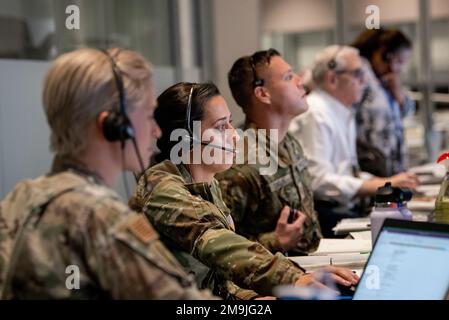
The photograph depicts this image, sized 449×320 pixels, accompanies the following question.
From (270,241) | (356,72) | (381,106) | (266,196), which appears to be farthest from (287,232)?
(381,106)

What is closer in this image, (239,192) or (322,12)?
(239,192)

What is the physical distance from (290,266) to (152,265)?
65 centimetres

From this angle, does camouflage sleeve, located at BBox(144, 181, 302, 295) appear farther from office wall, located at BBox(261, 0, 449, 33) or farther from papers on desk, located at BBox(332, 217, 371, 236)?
office wall, located at BBox(261, 0, 449, 33)

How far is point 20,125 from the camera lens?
2.98m

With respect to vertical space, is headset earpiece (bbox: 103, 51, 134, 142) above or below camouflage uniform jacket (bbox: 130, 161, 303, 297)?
above

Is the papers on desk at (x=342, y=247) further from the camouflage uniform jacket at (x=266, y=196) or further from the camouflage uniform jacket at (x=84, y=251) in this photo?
the camouflage uniform jacket at (x=84, y=251)

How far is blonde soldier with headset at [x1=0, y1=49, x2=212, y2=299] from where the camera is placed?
1.19 metres

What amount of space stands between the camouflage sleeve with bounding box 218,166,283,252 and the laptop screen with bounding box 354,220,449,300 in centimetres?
94

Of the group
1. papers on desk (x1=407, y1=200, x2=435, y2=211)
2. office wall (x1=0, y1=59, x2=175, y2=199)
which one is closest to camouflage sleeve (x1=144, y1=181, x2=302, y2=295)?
office wall (x1=0, y1=59, x2=175, y2=199)

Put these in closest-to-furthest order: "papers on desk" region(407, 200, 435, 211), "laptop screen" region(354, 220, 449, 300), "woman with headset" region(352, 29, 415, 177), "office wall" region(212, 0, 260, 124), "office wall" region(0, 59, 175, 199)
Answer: "laptop screen" region(354, 220, 449, 300)
"office wall" region(0, 59, 175, 199)
"papers on desk" region(407, 200, 435, 211)
"woman with headset" region(352, 29, 415, 177)
"office wall" region(212, 0, 260, 124)

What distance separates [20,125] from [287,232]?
1.19 m

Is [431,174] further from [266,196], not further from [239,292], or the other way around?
[239,292]

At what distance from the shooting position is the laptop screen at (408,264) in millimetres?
1453

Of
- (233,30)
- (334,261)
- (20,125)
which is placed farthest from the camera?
(233,30)
